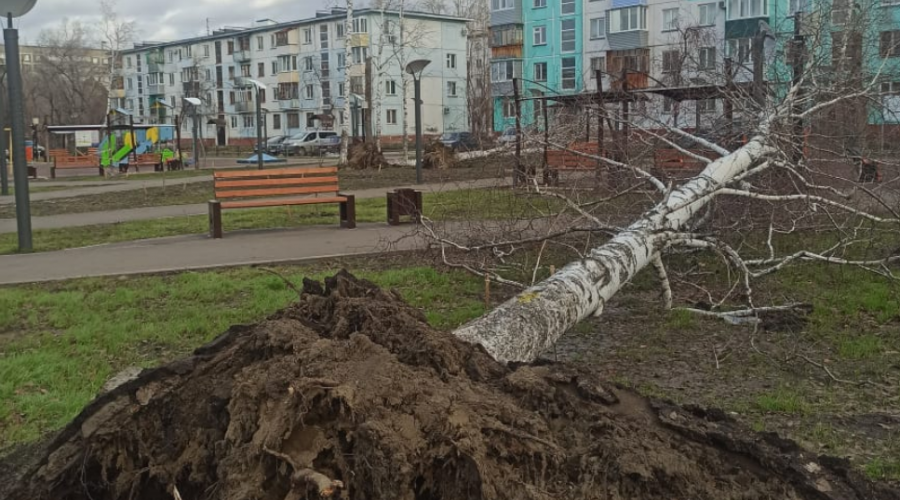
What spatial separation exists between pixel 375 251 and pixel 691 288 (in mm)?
3445

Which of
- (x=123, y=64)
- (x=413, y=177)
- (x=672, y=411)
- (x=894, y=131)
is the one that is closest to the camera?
(x=672, y=411)

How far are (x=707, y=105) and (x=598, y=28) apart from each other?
153 ft

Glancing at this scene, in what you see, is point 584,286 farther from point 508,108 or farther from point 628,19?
point 628,19

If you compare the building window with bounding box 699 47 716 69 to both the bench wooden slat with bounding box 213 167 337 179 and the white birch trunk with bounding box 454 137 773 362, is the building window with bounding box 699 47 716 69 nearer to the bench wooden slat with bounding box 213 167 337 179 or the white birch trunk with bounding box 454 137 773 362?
the white birch trunk with bounding box 454 137 773 362

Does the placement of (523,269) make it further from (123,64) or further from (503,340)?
(123,64)

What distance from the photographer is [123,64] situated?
315 feet

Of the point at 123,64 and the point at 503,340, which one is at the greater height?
the point at 123,64

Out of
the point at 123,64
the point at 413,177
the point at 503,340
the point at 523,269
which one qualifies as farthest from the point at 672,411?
the point at 123,64

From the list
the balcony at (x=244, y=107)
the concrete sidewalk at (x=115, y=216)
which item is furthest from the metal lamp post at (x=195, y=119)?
the balcony at (x=244, y=107)

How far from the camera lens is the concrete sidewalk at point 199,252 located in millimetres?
8039

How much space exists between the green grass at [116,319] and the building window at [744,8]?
43.9m

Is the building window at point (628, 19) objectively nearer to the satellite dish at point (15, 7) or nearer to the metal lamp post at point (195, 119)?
the metal lamp post at point (195, 119)

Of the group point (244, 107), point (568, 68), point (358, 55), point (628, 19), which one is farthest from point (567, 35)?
point (244, 107)

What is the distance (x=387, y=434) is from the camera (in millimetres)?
2164
